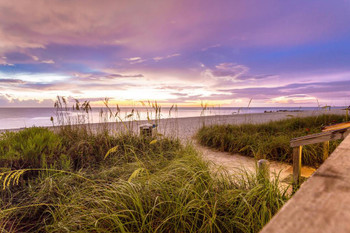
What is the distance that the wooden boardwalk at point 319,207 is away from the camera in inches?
11.2

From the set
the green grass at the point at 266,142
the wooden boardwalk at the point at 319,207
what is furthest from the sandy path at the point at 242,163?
the wooden boardwalk at the point at 319,207

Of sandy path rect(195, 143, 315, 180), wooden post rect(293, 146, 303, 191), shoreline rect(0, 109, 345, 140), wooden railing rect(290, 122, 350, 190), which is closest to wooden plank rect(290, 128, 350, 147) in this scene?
wooden railing rect(290, 122, 350, 190)

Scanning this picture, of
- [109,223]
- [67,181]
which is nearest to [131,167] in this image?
[67,181]

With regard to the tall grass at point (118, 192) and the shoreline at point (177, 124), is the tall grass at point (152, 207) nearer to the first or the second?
the tall grass at point (118, 192)

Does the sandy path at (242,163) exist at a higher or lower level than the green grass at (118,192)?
lower

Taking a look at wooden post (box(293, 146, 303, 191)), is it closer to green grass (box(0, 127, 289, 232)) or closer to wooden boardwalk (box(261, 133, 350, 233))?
green grass (box(0, 127, 289, 232))

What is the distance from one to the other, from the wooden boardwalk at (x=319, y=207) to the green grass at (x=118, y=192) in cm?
122

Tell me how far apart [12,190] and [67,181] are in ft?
2.58

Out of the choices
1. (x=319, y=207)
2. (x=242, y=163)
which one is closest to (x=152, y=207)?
(x=319, y=207)

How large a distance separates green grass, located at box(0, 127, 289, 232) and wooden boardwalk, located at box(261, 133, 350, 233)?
3.99 ft

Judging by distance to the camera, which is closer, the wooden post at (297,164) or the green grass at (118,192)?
the green grass at (118,192)

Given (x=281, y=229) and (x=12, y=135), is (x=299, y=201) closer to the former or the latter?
(x=281, y=229)

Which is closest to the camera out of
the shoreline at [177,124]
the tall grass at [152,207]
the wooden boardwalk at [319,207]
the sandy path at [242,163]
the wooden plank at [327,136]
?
the wooden boardwalk at [319,207]

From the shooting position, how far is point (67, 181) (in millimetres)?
2750
